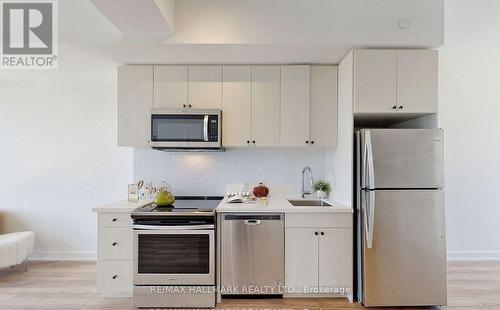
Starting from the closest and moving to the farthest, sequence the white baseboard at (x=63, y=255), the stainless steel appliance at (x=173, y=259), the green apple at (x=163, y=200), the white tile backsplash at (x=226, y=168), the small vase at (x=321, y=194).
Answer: the stainless steel appliance at (x=173, y=259), the green apple at (x=163, y=200), the small vase at (x=321, y=194), the white tile backsplash at (x=226, y=168), the white baseboard at (x=63, y=255)

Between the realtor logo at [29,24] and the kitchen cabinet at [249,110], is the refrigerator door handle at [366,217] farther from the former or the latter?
the realtor logo at [29,24]

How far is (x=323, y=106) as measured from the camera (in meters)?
3.09

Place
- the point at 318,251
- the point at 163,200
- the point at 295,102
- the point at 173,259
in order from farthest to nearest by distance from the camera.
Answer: the point at 295,102
the point at 163,200
the point at 318,251
the point at 173,259

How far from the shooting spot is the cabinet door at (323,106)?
121 inches

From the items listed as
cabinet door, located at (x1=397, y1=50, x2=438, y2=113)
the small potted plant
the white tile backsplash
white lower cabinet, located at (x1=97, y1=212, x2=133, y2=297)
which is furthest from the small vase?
white lower cabinet, located at (x1=97, y1=212, x2=133, y2=297)

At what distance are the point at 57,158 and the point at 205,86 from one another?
2.41 m

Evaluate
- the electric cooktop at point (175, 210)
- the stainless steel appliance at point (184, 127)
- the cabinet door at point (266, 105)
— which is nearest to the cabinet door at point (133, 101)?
the stainless steel appliance at point (184, 127)

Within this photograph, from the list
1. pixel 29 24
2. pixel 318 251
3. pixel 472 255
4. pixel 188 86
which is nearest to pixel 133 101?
pixel 188 86

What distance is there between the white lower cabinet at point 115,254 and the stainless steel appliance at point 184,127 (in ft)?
2.79

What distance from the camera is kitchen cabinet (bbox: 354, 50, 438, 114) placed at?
8.56ft

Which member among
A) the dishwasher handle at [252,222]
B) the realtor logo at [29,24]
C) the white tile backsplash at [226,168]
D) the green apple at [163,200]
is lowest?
the dishwasher handle at [252,222]

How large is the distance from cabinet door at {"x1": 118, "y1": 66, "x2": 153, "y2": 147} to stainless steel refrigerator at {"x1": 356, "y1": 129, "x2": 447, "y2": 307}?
2285 millimetres

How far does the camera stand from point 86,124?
382 cm

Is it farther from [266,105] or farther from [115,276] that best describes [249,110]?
[115,276]
